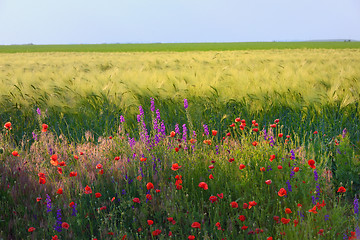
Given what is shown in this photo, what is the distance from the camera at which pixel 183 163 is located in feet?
9.46

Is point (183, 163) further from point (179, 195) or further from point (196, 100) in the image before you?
point (196, 100)

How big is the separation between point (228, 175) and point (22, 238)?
5.19ft

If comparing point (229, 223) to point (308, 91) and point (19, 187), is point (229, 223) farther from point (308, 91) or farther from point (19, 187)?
point (308, 91)

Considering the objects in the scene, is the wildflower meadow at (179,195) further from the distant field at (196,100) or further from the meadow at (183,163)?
the distant field at (196,100)

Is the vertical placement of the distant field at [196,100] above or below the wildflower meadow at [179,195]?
above

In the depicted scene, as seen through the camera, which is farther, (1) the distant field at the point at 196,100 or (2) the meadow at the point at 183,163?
(1) the distant field at the point at 196,100

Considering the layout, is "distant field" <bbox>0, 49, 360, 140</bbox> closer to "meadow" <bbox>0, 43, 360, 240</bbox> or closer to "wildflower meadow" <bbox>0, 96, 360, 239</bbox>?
"meadow" <bbox>0, 43, 360, 240</bbox>

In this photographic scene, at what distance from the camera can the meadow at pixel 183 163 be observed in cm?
224

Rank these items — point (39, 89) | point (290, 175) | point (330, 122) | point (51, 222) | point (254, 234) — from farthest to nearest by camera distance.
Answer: point (39, 89) < point (330, 122) < point (290, 175) < point (51, 222) < point (254, 234)

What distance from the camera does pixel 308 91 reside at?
167 inches

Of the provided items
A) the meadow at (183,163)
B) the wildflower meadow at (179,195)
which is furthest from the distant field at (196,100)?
the wildflower meadow at (179,195)

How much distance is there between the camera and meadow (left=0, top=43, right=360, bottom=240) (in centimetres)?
224

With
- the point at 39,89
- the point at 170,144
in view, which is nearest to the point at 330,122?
the point at 170,144

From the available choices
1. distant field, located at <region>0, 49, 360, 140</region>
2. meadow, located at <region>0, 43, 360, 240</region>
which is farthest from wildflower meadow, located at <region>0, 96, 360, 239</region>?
distant field, located at <region>0, 49, 360, 140</region>
